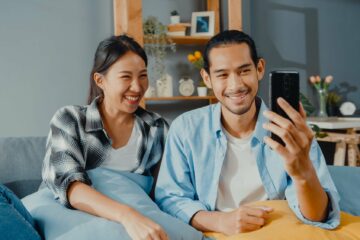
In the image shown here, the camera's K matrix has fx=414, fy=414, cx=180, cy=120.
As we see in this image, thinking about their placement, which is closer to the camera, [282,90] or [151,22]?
[282,90]

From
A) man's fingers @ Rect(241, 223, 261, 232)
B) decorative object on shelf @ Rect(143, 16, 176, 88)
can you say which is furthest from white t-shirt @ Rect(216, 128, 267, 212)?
decorative object on shelf @ Rect(143, 16, 176, 88)

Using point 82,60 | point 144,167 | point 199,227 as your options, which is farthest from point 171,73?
point 199,227

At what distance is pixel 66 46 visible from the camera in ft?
11.0

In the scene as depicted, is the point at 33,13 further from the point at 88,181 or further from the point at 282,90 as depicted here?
the point at 282,90

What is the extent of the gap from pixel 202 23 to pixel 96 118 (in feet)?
7.91

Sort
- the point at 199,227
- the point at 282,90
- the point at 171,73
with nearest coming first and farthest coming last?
the point at 282,90 < the point at 199,227 < the point at 171,73

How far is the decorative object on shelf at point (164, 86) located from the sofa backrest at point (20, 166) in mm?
1848

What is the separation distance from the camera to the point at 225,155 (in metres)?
1.34

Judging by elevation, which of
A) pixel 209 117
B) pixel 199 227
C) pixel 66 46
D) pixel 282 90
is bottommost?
pixel 199 227

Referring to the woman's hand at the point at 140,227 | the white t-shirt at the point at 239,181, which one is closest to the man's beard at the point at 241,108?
the white t-shirt at the point at 239,181

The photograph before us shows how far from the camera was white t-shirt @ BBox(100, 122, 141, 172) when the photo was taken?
4.70ft

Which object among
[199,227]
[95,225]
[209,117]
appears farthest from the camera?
[209,117]

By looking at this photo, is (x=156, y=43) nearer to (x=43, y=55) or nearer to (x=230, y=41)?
(x=43, y=55)

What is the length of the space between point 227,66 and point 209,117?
0.20m
